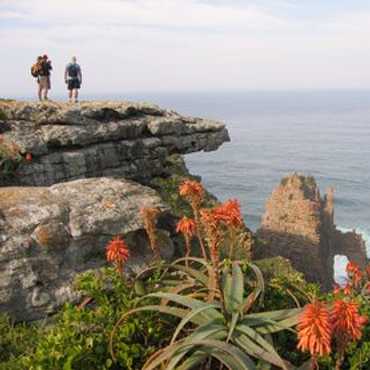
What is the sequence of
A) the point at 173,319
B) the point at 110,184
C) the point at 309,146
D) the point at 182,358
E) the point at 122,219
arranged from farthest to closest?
the point at 309,146, the point at 110,184, the point at 122,219, the point at 173,319, the point at 182,358

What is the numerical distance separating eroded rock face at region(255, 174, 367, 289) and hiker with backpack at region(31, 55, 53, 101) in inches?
1239

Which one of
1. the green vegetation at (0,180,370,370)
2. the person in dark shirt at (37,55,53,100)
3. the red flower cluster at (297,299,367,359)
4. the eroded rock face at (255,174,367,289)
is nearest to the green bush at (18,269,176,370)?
the green vegetation at (0,180,370,370)

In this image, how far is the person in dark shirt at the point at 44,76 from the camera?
23822 mm

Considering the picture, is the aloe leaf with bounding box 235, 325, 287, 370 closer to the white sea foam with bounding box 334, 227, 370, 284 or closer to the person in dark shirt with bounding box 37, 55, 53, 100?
the person in dark shirt with bounding box 37, 55, 53, 100

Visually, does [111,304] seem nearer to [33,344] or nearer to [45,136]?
[33,344]

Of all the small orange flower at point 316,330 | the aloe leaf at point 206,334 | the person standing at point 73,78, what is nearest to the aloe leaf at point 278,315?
the aloe leaf at point 206,334

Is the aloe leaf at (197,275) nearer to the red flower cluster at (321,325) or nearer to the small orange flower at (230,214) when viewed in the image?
the small orange flower at (230,214)

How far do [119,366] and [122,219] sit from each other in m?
4.25

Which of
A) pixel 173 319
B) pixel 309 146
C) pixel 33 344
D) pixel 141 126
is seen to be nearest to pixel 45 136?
pixel 141 126

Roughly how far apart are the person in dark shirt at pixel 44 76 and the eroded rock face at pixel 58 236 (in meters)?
14.1

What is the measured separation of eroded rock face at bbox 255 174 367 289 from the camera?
53281 millimetres

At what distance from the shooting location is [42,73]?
23.9 m

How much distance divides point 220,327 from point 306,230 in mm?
56708

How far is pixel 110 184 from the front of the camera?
36.1 ft
